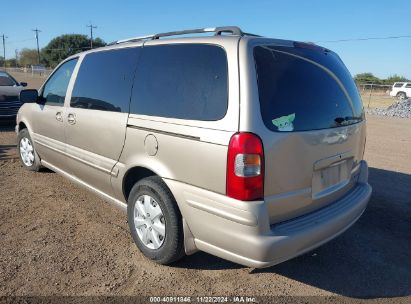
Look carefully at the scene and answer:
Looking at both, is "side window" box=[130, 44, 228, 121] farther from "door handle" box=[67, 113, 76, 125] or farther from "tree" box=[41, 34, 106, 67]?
"tree" box=[41, 34, 106, 67]

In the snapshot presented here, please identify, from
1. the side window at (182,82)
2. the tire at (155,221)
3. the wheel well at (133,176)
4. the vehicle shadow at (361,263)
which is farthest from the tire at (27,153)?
the vehicle shadow at (361,263)

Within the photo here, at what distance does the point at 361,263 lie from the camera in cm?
346

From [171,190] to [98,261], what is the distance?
3.46 feet

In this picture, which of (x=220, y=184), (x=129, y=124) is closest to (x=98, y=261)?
(x=129, y=124)

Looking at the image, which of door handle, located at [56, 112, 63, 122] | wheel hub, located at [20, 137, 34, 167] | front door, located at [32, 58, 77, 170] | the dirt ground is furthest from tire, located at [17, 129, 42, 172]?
door handle, located at [56, 112, 63, 122]

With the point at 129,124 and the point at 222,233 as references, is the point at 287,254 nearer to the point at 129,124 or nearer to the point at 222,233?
the point at 222,233

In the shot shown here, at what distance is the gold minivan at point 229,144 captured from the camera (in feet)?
8.36

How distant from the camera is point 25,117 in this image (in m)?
5.63

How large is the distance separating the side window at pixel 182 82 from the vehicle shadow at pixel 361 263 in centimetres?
144

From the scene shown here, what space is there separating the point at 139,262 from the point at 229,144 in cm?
155

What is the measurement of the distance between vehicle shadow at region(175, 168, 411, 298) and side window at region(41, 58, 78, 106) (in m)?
2.72

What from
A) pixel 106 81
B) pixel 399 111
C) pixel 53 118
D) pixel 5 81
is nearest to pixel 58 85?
pixel 53 118

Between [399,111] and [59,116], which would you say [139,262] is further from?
[399,111]

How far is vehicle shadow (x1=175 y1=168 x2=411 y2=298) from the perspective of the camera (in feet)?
10.2
